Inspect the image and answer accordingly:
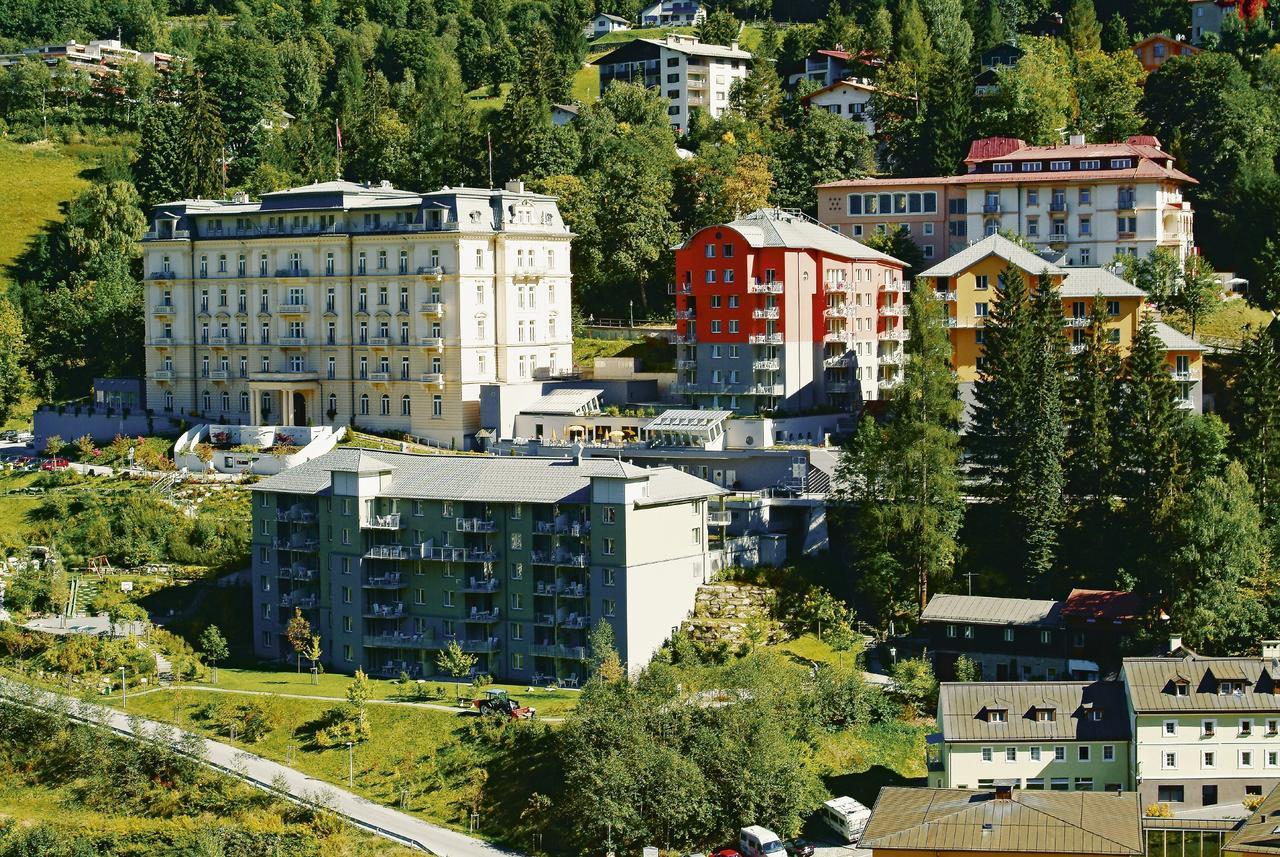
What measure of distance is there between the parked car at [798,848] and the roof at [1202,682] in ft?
38.9

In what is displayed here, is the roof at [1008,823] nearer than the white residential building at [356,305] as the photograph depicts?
Yes

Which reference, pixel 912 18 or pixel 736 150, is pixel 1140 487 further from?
pixel 912 18

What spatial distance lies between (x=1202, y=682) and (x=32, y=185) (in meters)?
106

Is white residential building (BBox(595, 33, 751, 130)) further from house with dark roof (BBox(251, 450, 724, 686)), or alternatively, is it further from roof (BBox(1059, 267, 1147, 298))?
house with dark roof (BBox(251, 450, 724, 686))

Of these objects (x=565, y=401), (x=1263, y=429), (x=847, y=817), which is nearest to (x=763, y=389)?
(x=565, y=401)

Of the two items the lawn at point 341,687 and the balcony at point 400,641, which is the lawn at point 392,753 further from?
the balcony at point 400,641

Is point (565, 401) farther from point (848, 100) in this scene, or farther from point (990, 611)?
point (848, 100)

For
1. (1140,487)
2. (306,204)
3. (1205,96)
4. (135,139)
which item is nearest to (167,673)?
(306,204)

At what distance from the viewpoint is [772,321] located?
3666 inches

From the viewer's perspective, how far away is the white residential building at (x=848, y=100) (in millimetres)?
124188

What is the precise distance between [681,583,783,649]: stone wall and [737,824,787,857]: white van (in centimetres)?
1300

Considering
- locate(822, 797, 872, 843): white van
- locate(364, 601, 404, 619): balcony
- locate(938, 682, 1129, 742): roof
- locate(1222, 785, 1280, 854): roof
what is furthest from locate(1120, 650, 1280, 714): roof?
locate(364, 601, 404, 619): balcony

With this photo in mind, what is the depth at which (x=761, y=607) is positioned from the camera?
7925 cm

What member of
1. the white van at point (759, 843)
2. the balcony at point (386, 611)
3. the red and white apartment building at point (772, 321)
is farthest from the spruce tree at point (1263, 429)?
the balcony at point (386, 611)
